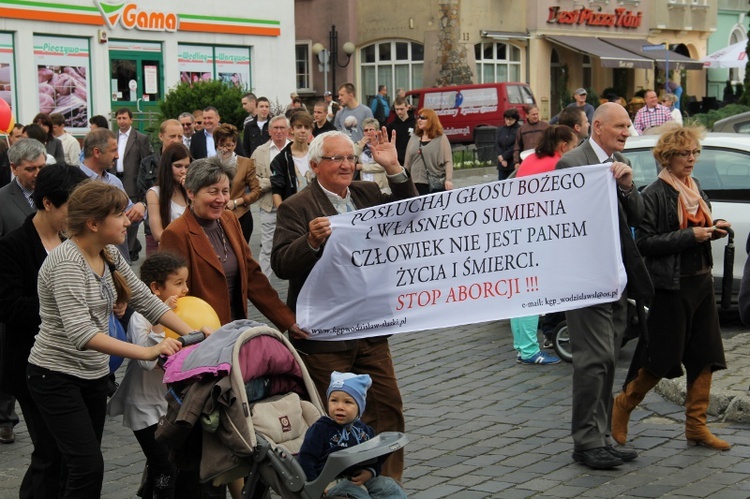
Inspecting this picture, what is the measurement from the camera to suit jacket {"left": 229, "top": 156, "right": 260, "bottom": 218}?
12711mm

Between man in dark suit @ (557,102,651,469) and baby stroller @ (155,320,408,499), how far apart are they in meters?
2.18

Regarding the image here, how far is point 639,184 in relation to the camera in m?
11.8

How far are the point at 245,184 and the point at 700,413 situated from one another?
638 centimetres

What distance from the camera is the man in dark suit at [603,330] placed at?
282 inches

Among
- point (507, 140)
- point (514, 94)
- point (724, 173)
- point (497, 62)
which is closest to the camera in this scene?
point (724, 173)

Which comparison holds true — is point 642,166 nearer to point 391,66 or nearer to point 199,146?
point 199,146

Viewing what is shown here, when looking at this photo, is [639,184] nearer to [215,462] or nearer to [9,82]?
[215,462]

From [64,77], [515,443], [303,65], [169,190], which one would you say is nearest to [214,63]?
[64,77]

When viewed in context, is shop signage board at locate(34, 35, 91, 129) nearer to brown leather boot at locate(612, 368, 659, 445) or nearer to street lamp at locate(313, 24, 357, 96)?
street lamp at locate(313, 24, 357, 96)

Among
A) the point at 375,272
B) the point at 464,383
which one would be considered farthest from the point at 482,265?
the point at 464,383

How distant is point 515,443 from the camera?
7.81 meters

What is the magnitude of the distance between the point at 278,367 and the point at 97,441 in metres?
0.95

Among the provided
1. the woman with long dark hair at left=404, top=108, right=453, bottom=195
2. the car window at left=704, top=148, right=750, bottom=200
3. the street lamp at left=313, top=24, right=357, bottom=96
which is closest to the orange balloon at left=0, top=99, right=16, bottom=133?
the woman with long dark hair at left=404, top=108, right=453, bottom=195

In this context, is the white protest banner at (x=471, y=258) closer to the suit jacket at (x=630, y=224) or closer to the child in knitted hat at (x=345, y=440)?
the suit jacket at (x=630, y=224)
